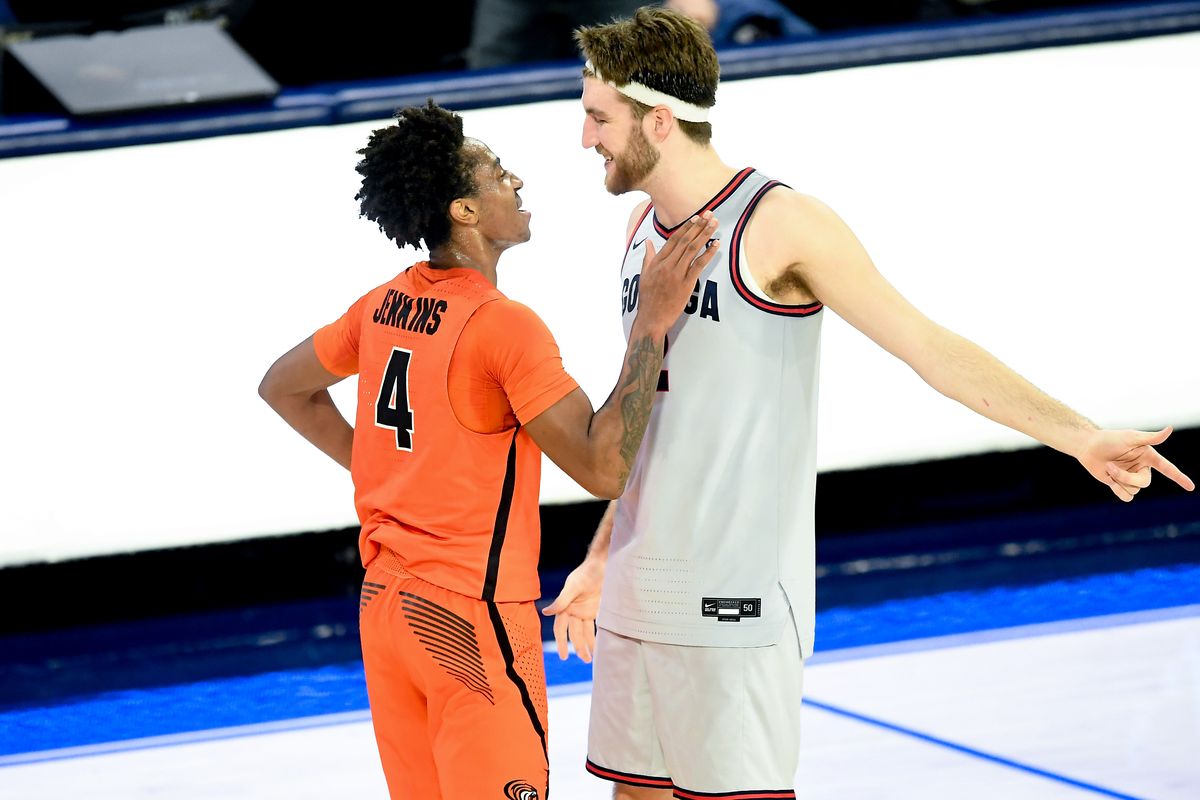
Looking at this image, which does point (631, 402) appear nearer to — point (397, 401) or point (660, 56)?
point (397, 401)

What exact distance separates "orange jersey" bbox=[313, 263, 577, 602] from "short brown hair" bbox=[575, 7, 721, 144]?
0.47 meters

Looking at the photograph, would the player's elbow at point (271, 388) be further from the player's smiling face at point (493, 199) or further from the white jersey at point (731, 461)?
the white jersey at point (731, 461)

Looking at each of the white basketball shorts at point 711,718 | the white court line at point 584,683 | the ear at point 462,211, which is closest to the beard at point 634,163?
the ear at point 462,211

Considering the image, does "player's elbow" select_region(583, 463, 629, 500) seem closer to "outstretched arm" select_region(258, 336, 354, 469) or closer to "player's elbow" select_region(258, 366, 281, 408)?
"outstretched arm" select_region(258, 336, 354, 469)

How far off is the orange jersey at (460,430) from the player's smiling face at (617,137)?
34cm

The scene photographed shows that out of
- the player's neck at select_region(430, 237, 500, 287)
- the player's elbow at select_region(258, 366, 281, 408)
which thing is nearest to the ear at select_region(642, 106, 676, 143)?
the player's neck at select_region(430, 237, 500, 287)

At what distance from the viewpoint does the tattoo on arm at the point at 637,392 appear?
8.90ft

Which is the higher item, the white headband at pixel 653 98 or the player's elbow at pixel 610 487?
the white headband at pixel 653 98

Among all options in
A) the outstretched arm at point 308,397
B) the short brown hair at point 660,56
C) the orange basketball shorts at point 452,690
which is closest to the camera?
the orange basketball shorts at point 452,690

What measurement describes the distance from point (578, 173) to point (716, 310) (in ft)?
9.93

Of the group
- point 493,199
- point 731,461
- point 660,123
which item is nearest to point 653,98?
point 660,123

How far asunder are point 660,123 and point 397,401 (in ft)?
2.30

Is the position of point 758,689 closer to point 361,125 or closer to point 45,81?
point 361,125

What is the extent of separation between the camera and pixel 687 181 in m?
2.91
